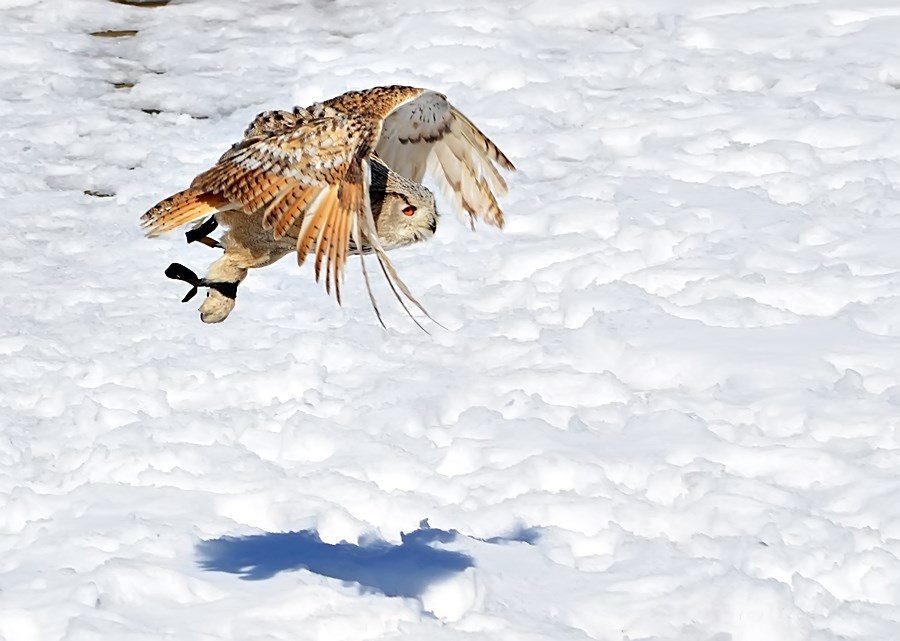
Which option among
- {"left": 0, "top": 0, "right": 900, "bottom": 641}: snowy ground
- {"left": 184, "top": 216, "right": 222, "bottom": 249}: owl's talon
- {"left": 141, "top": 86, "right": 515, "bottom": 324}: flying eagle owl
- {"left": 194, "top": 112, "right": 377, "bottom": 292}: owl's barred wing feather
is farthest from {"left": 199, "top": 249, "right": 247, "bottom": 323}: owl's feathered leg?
{"left": 0, "top": 0, "right": 900, "bottom": 641}: snowy ground

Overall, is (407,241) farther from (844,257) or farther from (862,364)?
(844,257)

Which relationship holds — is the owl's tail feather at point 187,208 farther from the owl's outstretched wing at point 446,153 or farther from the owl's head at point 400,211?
the owl's outstretched wing at point 446,153

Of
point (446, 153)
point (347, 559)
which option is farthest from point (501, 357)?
point (347, 559)

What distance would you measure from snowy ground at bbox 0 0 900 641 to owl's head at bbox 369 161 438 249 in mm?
1064

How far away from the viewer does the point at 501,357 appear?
21.1 feet

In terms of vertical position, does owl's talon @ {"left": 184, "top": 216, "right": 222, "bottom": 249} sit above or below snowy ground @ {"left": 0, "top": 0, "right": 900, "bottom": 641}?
above

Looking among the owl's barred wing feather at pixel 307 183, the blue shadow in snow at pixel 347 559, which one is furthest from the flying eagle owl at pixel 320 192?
the blue shadow in snow at pixel 347 559

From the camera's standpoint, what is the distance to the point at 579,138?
8539 mm

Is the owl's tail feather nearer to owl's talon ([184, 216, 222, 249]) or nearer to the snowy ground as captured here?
owl's talon ([184, 216, 222, 249])

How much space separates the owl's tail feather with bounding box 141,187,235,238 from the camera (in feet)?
15.8

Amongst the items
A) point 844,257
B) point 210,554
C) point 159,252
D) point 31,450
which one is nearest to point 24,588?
point 210,554

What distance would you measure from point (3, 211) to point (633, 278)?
333 cm

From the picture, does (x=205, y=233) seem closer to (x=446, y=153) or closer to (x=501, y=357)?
(x=446, y=153)

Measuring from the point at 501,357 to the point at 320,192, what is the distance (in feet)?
6.89
